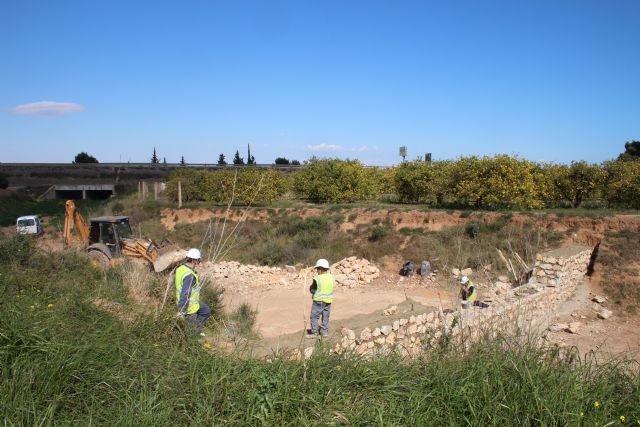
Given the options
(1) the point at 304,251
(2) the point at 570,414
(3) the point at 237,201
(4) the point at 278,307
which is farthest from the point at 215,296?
(3) the point at 237,201

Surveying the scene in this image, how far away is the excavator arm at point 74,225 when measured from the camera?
16.1 m

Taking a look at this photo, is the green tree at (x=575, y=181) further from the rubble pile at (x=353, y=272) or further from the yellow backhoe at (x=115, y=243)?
the yellow backhoe at (x=115, y=243)

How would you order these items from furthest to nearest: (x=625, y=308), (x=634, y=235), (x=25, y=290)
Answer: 1. (x=634, y=235)
2. (x=625, y=308)
3. (x=25, y=290)

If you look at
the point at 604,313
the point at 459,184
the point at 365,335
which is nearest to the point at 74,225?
the point at 365,335

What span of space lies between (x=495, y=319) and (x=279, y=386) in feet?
19.9

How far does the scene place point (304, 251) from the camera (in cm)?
2142

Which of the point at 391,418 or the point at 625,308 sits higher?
the point at 391,418

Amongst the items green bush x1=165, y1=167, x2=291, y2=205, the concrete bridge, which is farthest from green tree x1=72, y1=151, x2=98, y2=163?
green bush x1=165, y1=167, x2=291, y2=205

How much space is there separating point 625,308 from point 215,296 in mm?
12572

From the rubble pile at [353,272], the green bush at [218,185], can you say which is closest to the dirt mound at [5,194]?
the green bush at [218,185]

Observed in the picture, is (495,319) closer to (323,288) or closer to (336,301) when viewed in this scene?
(323,288)

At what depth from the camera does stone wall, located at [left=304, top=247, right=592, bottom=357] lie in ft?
18.7

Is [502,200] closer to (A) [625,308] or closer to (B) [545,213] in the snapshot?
(B) [545,213]

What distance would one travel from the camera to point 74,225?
54.7 feet
